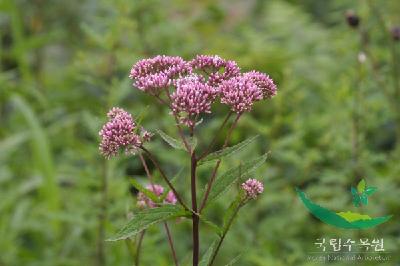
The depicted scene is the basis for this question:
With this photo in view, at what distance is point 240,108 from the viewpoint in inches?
51.9

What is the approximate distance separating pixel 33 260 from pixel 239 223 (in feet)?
3.45

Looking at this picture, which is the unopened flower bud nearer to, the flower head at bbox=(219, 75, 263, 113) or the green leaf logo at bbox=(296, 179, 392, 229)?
the green leaf logo at bbox=(296, 179, 392, 229)

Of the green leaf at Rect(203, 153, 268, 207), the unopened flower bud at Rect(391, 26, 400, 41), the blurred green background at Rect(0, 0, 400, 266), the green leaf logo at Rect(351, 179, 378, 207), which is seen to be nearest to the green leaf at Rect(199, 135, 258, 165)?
the green leaf at Rect(203, 153, 268, 207)

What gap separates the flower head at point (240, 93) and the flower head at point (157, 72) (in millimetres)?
115

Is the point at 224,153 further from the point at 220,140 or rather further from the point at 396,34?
the point at 220,140

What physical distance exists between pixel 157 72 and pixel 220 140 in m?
3.00

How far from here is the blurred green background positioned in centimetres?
282

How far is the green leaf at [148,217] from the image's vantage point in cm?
125

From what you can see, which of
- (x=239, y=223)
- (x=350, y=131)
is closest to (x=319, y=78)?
(x=350, y=131)

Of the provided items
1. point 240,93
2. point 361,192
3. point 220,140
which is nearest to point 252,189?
point 240,93

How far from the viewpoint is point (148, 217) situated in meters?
1.28

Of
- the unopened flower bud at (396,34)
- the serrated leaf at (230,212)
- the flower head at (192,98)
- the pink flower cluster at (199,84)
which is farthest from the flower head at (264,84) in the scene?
the unopened flower bud at (396,34)

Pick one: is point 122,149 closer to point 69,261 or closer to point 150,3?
point 69,261

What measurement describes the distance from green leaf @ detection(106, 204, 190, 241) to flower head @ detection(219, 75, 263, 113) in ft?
0.78
